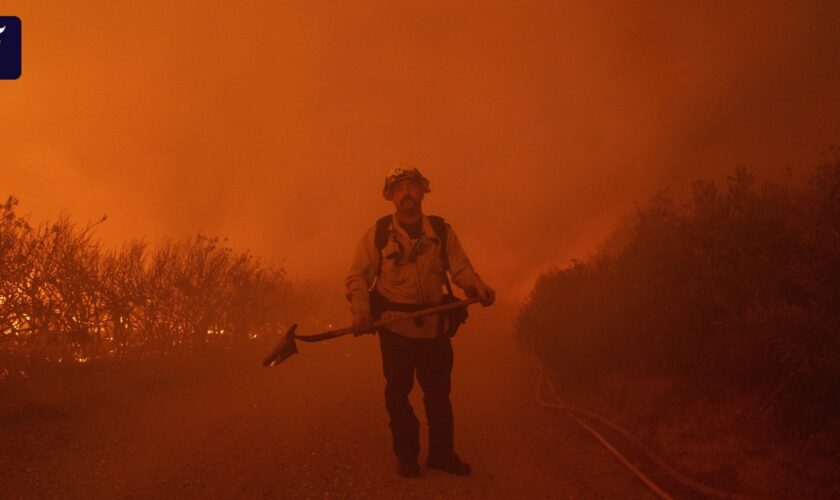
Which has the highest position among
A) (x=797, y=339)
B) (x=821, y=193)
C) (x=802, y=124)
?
(x=802, y=124)

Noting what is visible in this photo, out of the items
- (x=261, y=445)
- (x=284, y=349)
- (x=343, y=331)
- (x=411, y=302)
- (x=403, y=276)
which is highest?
(x=403, y=276)

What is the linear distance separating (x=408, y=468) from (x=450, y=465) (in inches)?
15.3

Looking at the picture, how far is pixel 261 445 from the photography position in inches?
237

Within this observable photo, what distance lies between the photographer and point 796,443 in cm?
461

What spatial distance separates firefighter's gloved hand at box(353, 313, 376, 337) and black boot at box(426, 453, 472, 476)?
139 cm

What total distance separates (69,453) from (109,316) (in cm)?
592

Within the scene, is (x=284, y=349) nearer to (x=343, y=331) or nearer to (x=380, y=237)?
(x=343, y=331)

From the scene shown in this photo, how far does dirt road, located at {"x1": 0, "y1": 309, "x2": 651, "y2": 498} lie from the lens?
458cm

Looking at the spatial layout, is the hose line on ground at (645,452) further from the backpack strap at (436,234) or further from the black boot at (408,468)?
the backpack strap at (436,234)

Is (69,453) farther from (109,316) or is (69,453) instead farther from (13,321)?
(109,316)

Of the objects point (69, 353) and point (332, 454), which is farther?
point (69, 353)

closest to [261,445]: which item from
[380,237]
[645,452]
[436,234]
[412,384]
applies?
[412,384]

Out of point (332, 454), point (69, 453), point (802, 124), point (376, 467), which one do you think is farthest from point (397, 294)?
point (802, 124)

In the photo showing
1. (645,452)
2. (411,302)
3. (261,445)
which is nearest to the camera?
(411,302)
